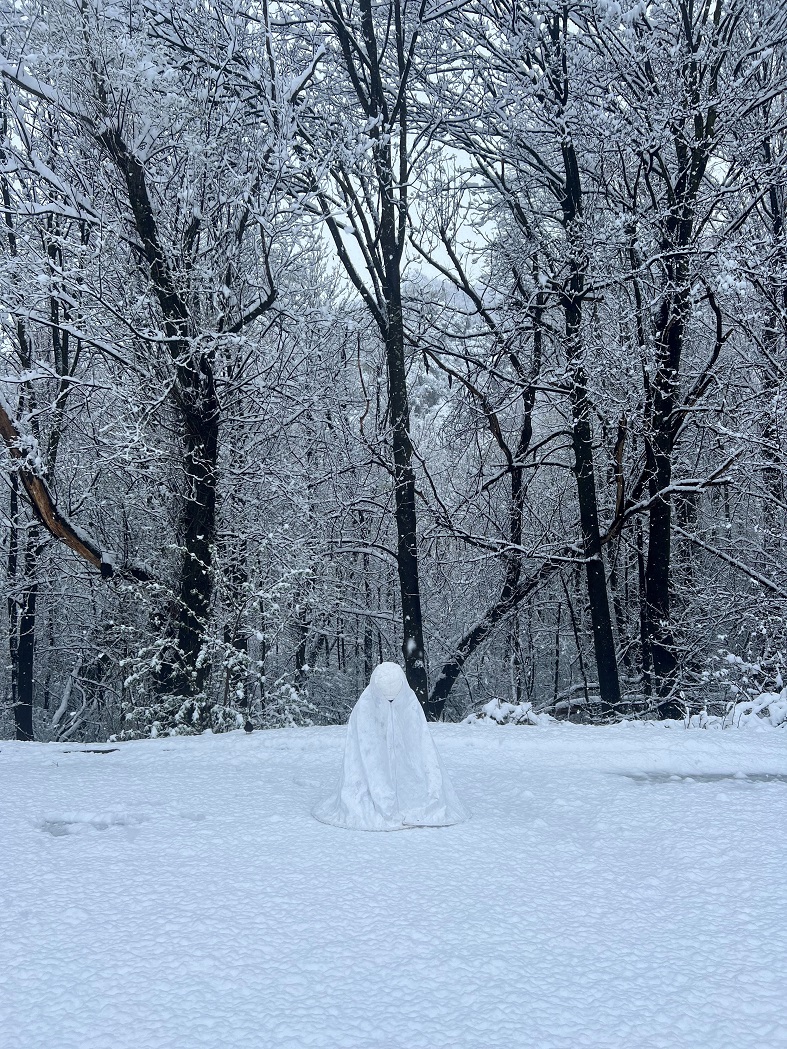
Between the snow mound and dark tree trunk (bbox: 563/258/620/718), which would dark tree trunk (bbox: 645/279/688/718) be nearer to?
dark tree trunk (bbox: 563/258/620/718)

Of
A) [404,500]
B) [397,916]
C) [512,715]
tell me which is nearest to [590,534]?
[404,500]

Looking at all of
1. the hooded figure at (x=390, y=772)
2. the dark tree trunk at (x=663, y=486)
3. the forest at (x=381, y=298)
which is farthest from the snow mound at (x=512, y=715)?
the hooded figure at (x=390, y=772)

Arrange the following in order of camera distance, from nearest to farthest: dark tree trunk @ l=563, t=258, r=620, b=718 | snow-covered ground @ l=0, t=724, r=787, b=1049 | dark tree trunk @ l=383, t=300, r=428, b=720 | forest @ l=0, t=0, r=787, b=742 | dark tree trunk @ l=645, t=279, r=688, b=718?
snow-covered ground @ l=0, t=724, r=787, b=1049 → forest @ l=0, t=0, r=787, b=742 → dark tree trunk @ l=645, t=279, r=688, b=718 → dark tree trunk @ l=383, t=300, r=428, b=720 → dark tree trunk @ l=563, t=258, r=620, b=718

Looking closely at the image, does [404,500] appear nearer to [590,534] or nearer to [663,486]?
[590,534]

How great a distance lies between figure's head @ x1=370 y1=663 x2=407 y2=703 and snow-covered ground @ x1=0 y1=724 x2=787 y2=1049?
0.86 m

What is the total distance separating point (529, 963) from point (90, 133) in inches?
407

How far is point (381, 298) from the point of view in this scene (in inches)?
506

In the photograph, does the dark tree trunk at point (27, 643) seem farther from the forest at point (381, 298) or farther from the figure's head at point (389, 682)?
the figure's head at point (389, 682)

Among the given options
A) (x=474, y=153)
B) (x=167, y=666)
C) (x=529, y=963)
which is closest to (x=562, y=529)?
(x=474, y=153)

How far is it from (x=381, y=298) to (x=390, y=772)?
29.0 feet

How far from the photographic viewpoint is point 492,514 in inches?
603

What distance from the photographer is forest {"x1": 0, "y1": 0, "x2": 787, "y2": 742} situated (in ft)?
34.1

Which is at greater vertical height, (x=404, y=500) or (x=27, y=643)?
(x=404, y=500)

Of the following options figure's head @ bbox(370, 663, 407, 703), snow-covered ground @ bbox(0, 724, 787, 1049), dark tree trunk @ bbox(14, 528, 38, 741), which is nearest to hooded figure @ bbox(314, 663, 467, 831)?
figure's head @ bbox(370, 663, 407, 703)
